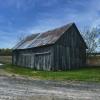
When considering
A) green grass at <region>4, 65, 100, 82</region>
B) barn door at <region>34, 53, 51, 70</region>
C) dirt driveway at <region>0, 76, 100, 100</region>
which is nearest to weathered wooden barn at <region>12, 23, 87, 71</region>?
barn door at <region>34, 53, 51, 70</region>

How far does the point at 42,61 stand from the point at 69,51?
11.9 feet

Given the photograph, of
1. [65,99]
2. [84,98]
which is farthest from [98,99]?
[65,99]

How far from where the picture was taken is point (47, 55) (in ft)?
121

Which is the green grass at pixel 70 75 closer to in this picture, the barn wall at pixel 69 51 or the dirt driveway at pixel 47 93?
the barn wall at pixel 69 51

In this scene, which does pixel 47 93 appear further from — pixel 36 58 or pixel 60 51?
pixel 36 58

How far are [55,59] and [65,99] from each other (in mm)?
23695

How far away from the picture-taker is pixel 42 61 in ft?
124

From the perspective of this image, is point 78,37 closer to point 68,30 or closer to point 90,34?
point 68,30

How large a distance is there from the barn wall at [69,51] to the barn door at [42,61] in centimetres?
108

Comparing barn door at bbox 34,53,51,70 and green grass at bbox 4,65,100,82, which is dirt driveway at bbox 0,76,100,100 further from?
barn door at bbox 34,53,51,70

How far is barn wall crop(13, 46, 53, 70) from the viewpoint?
119 feet

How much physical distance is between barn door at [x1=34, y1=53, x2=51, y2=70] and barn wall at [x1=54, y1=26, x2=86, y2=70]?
108 centimetres

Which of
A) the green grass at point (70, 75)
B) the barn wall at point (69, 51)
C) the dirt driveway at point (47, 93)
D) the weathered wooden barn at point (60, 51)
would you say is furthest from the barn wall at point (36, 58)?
the dirt driveway at point (47, 93)

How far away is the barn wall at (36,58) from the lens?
119 feet
